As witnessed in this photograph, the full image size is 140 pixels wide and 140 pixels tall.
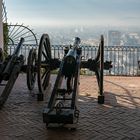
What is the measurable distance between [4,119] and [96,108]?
1787 millimetres

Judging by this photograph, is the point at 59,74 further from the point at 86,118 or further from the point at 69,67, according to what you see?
the point at 86,118

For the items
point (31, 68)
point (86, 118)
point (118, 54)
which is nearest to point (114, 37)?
point (118, 54)

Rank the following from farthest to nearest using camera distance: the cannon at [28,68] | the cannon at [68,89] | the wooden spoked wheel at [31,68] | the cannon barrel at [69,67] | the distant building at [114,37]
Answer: the distant building at [114,37], the wooden spoked wheel at [31,68], the cannon at [28,68], the cannon barrel at [69,67], the cannon at [68,89]

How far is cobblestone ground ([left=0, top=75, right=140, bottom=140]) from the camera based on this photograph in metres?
5.43

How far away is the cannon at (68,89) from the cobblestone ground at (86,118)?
210 millimetres

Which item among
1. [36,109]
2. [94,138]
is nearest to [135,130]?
[94,138]

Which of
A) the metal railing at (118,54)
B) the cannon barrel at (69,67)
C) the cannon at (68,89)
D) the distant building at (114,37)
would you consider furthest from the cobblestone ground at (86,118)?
the distant building at (114,37)

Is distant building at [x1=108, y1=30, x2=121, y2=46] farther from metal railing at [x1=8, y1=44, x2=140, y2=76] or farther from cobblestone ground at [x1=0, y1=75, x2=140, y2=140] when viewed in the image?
cobblestone ground at [x1=0, y1=75, x2=140, y2=140]

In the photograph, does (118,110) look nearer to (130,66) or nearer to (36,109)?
(36,109)

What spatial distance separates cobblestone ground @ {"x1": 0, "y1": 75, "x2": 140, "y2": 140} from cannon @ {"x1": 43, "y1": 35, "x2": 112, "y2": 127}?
210mm

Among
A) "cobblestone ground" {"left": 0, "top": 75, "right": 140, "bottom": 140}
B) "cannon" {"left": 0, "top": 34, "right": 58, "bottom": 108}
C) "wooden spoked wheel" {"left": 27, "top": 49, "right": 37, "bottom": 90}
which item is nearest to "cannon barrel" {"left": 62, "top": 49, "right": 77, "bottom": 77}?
"cobblestone ground" {"left": 0, "top": 75, "right": 140, "bottom": 140}

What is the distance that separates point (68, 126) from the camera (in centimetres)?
579

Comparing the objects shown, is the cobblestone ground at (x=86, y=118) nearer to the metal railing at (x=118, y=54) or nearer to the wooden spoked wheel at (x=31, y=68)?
the wooden spoked wheel at (x=31, y=68)

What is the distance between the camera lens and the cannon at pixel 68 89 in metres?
5.36
